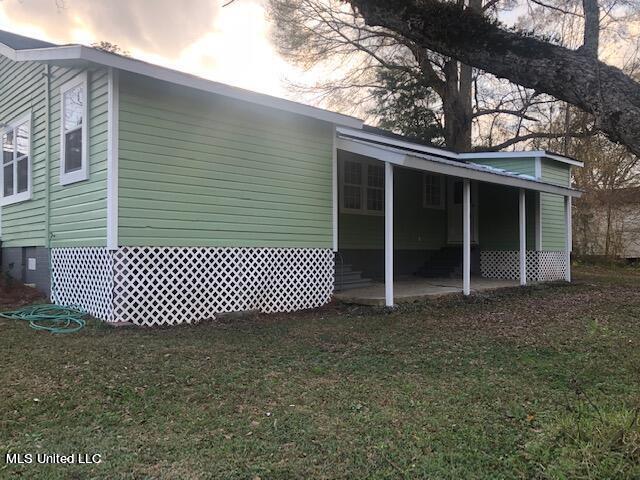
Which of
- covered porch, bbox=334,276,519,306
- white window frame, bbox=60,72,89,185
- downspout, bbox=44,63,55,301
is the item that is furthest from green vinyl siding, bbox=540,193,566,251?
downspout, bbox=44,63,55,301

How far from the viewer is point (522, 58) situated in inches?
156

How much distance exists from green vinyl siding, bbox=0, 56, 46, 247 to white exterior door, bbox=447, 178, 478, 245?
1038 cm

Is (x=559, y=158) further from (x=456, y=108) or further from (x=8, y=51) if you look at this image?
(x=8, y=51)

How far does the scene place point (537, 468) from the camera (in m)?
3.01

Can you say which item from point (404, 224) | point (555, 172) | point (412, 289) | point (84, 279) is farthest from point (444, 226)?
point (84, 279)

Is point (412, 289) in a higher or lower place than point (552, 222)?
lower

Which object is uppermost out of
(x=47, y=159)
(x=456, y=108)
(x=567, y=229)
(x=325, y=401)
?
(x=456, y=108)

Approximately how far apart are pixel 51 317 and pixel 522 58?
660 centimetres

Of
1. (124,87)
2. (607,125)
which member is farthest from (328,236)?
(607,125)

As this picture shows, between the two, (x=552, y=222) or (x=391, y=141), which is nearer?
(x=391, y=141)

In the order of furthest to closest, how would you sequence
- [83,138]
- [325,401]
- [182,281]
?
[182,281]
[83,138]
[325,401]

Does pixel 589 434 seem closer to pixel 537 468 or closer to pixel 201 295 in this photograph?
pixel 537 468

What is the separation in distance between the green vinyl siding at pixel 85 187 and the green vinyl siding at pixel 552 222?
38.2ft

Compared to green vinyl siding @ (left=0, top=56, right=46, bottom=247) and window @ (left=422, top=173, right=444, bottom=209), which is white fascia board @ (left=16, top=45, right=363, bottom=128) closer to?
green vinyl siding @ (left=0, top=56, right=46, bottom=247)
